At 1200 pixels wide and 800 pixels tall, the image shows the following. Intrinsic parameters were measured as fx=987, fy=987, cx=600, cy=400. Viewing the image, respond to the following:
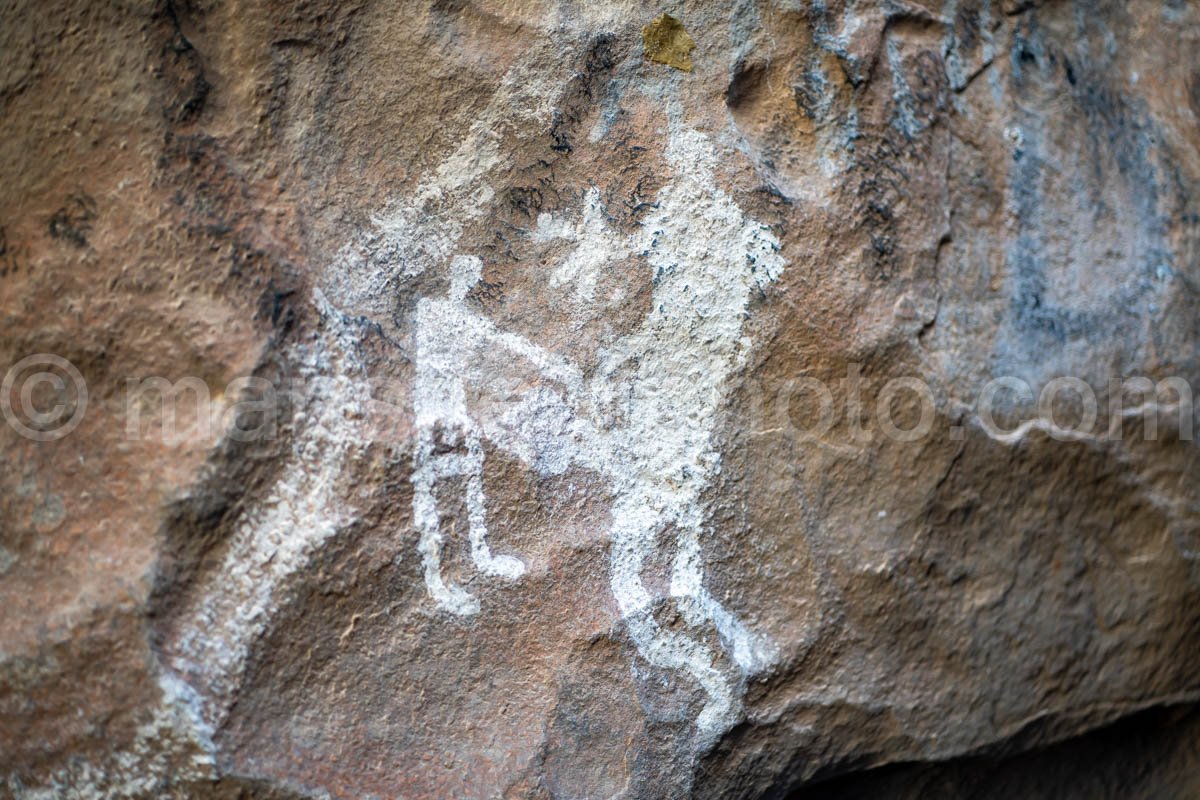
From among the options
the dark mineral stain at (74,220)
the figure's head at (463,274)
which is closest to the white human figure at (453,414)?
the figure's head at (463,274)

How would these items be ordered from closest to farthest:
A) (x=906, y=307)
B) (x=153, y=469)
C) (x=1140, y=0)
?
(x=153, y=469) → (x=906, y=307) → (x=1140, y=0)

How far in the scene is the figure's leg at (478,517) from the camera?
0.90m

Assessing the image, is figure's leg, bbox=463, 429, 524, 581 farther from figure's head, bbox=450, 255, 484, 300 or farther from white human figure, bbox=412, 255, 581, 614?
figure's head, bbox=450, 255, 484, 300

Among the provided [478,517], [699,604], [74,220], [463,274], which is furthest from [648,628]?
[74,220]

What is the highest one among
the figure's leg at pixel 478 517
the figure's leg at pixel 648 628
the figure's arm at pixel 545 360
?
the figure's arm at pixel 545 360

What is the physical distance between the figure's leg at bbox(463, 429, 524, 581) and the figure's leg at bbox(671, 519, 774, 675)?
150mm

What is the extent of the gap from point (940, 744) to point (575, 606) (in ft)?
1.36

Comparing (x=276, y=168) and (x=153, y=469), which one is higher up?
(x=276, y=168)

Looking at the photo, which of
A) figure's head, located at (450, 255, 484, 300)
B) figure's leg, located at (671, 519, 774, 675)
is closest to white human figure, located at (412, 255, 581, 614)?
figure's head, located at (450, 255, 484, 300)

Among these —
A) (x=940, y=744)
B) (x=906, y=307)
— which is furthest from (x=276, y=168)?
(x=940, y=744)

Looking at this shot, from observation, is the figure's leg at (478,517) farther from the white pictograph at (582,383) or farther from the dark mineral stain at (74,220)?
the dark mineral stain at (74,220)

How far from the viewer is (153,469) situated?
33.5 inches

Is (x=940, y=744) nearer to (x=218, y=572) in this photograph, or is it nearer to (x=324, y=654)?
(x=324, y=654)

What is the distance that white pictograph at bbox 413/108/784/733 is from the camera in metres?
0.91
